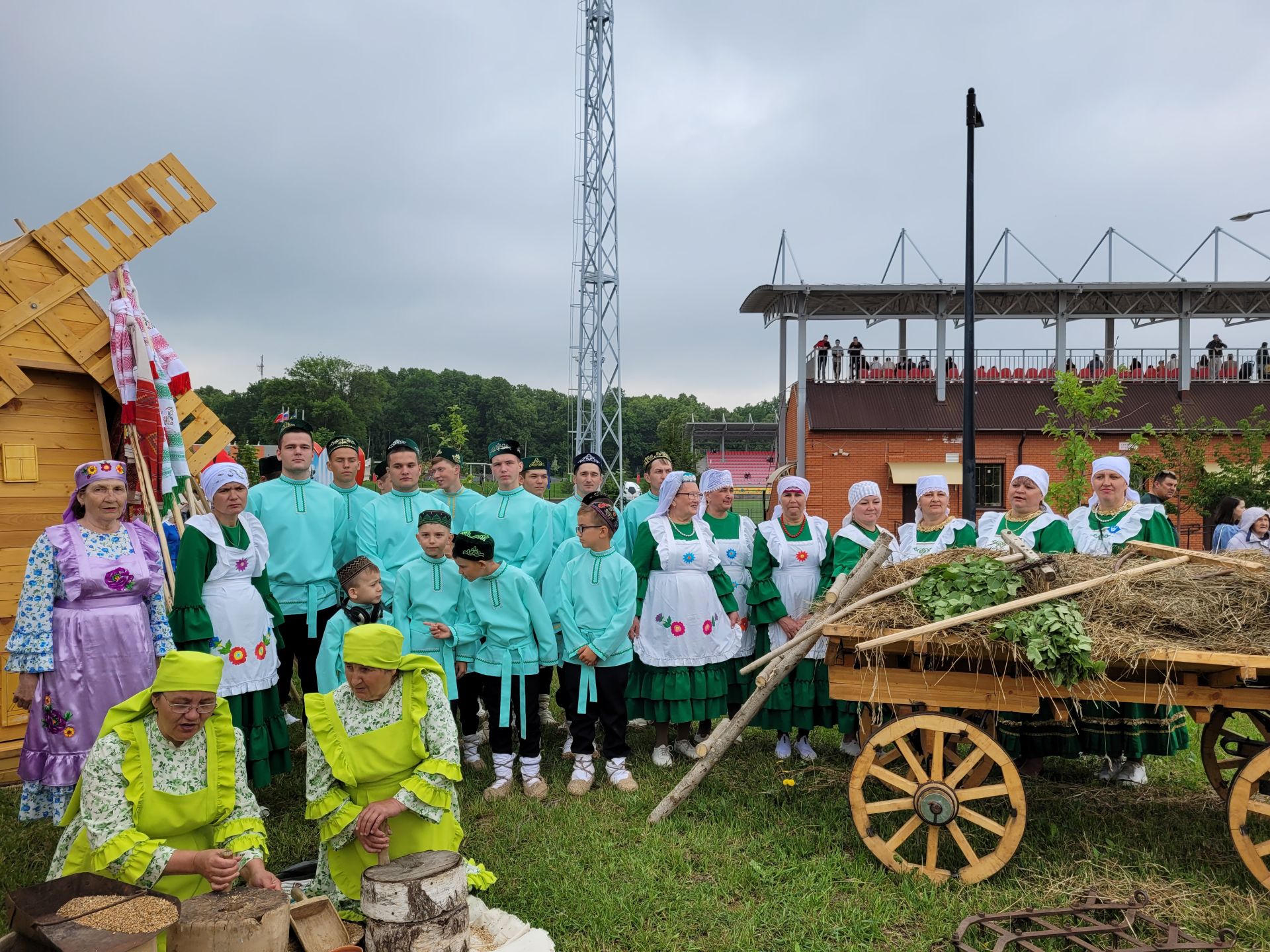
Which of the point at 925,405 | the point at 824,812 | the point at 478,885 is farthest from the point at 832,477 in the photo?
the point at 478,885

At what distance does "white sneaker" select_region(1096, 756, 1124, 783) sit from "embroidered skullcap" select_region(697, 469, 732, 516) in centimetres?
326

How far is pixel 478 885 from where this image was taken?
3.94 meters

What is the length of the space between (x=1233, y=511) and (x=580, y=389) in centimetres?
2011

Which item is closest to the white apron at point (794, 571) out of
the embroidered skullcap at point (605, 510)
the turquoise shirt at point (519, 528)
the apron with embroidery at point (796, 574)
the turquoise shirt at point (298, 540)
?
the apron with embroidery at point (796, 574)

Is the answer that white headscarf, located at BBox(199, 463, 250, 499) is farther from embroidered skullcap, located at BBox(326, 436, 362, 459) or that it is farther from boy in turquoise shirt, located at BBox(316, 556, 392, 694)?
embroidered skullcap, located at BBox(326, 436, 362, 459)

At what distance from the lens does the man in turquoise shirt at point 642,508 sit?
7.43 m

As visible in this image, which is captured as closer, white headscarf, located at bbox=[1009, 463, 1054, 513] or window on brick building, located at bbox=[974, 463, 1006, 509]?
white headscarf, located at bbox=[1009, 463, 1054, 513]

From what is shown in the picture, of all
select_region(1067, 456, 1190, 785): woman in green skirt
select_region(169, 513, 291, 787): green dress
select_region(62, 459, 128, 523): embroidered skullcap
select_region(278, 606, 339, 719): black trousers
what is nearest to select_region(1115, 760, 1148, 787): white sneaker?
select_region(1067, 456, 1190, 785): woman in green skirt

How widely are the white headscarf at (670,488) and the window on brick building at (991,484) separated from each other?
2327 cm

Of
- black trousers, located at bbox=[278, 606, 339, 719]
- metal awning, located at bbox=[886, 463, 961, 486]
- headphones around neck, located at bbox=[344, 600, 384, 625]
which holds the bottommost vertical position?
black trousers, located at bbox=[278, 606, 339, 719]

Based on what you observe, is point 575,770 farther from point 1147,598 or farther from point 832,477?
point 832,477

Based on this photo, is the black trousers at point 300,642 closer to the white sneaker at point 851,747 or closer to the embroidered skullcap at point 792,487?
the embroidered skullcap at point 792,487

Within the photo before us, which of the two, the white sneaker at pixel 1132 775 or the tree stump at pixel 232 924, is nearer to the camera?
the tree stump at pixel 232 924

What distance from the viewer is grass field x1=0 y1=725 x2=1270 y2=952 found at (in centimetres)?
397
